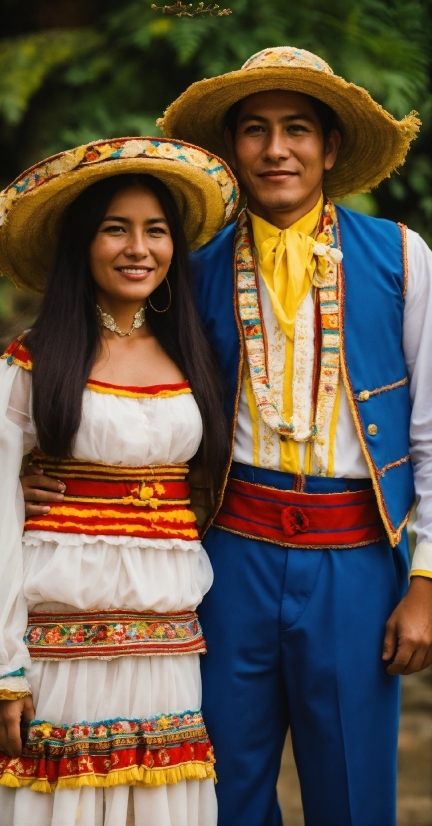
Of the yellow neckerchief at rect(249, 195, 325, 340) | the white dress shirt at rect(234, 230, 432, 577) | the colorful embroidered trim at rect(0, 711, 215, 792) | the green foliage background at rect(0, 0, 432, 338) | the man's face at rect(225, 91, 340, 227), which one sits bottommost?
the colorful embroidered trim at rect(0, 711, 215, 792)

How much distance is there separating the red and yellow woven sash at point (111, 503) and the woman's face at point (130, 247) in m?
0.44

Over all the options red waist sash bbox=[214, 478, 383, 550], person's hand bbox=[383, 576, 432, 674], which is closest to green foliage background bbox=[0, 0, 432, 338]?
red waist sash bbox=[214, 478, 383, 550]

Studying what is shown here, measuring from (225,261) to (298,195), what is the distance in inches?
10.8

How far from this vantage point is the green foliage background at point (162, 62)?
4.97 metres

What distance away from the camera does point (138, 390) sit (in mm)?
2559

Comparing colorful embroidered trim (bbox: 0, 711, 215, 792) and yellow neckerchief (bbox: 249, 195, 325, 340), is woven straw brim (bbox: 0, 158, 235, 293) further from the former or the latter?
colorful embroidered trim (bbox: 0, 711, 215, 792)

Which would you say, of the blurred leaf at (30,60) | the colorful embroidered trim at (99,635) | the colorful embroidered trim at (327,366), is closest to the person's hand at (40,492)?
the colorful embroidered trim at (99,635)

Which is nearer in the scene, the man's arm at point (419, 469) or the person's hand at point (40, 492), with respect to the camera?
the person's hand at point (40, 492)

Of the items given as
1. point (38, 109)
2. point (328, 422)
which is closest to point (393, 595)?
point (328, 422)

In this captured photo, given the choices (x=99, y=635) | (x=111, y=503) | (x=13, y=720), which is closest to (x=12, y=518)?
(x=111, y=503)

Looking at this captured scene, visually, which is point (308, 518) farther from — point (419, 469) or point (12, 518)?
point (12, 518)

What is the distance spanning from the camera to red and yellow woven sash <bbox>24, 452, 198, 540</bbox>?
8.19 ft

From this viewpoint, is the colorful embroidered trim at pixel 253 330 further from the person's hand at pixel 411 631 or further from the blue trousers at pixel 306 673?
the person's hand at pixel 411 631

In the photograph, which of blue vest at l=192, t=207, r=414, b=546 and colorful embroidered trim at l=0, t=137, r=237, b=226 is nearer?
colorful embroidered trim at l=0, t=137, r=237, b=226
